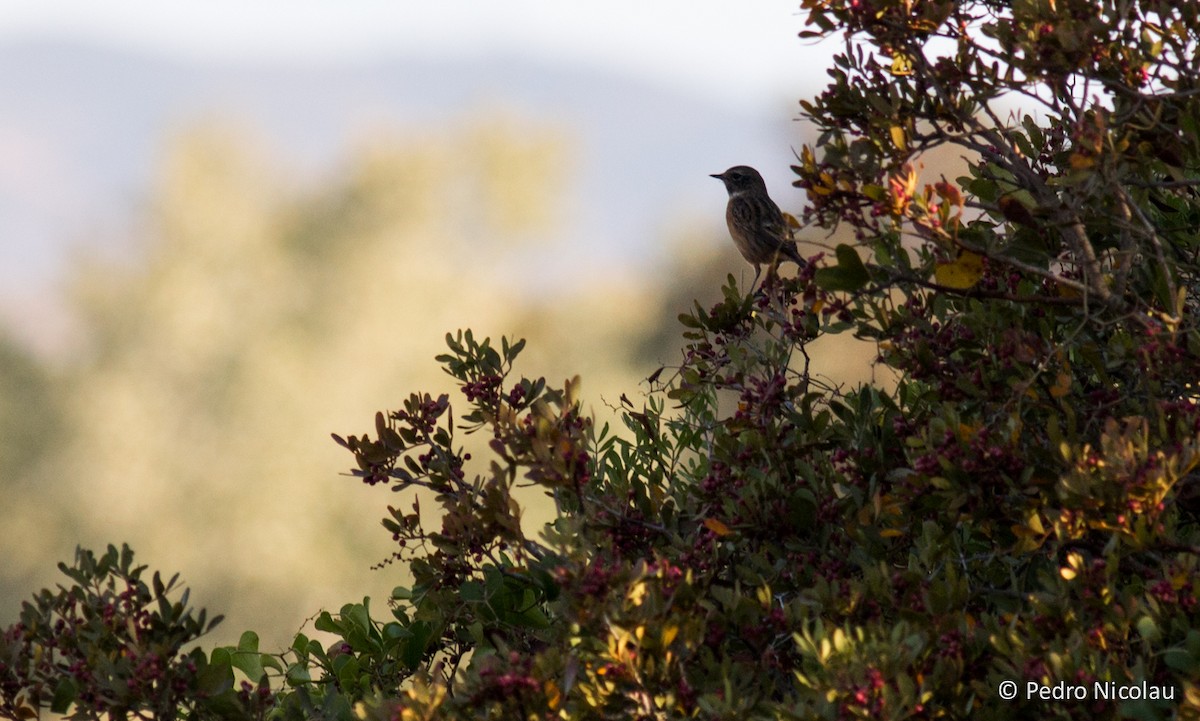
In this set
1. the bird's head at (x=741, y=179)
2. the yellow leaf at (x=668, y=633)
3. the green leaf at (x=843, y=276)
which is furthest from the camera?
the bird's head at (x=741, y=179)

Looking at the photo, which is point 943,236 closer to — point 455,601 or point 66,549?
point 455,601

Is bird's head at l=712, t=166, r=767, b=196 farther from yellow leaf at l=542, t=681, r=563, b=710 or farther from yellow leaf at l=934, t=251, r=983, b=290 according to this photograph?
yellow leaf at l=542, t=681, r=563, b=710

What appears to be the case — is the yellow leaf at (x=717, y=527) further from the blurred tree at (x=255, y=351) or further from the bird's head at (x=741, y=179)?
the blurred tree at (x=255, y=351)

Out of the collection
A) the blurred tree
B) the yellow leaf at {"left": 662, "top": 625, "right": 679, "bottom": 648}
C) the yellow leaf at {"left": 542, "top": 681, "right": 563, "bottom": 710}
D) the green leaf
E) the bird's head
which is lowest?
the yellow leaf at {"left": 542, "top": 681, "right": 563, "bottom": 710}

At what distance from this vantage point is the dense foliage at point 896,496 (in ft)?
9.45

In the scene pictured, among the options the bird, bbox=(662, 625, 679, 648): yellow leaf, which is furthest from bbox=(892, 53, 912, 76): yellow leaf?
the bird

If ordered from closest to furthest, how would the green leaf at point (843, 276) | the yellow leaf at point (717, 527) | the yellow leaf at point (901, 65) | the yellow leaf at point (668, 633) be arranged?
the yellow leaf at point (668, 633) < the green leaf at point (843, 276) < the yellow leaf at point (717, 527) < the yellow leaf at point (901, 65)

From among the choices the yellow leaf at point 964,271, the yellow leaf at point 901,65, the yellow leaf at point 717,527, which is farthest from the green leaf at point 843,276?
the yellow leaf at point 901,65

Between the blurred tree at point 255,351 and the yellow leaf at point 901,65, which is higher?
the blurred tree at point 255,351

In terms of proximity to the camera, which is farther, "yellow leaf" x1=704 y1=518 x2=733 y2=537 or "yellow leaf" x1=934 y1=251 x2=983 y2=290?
"yellow leaf" x1=704 y1=518 x2=733 y2=537

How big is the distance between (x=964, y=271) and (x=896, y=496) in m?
0.59

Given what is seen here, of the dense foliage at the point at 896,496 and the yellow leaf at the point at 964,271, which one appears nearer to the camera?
the dense foliage at the point at 896,496

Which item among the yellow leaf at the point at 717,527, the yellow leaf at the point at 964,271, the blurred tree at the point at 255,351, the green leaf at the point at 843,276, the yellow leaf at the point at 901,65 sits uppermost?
the blurred tree at the point at 255,351

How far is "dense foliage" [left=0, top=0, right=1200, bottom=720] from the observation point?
2.88 meters
